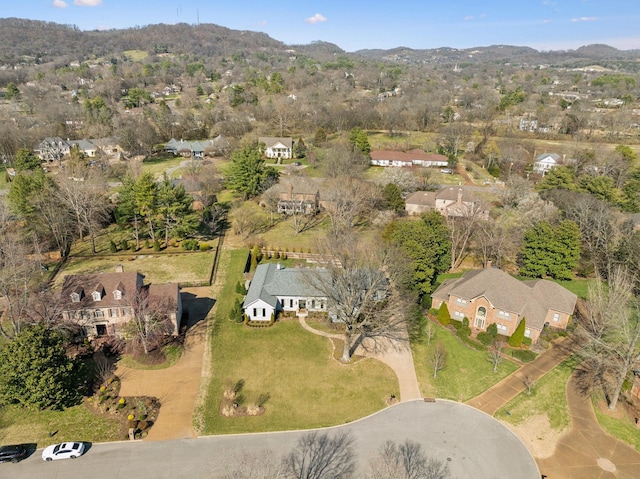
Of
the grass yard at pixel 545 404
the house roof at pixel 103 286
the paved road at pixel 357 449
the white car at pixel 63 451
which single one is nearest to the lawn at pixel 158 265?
the house roof at pixel 103 286

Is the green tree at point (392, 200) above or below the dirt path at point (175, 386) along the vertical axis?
above

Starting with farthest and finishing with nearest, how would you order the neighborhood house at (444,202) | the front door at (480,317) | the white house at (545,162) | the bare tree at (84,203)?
the white house at (545,162), the neighborhood house at (444,202), the bare tree at (84,203), the front door at (480,317)

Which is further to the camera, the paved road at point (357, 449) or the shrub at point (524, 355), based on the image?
the shrub at point (524, 355)

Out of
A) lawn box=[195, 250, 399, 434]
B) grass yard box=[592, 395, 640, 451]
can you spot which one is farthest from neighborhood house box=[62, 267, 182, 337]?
grass yard box=[592, 395, 640, 451]

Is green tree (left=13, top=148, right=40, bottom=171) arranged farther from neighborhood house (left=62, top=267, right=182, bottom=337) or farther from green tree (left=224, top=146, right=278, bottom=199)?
neighborhood house (left=62, top=267, right=182, bottom=337)

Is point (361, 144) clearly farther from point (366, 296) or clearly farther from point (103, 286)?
point (103, 286)

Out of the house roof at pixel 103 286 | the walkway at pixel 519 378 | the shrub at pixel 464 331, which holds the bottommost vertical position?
the walkway at pixel 519 378

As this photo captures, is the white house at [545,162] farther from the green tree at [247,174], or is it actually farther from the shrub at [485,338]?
the shrub at [485,338]
